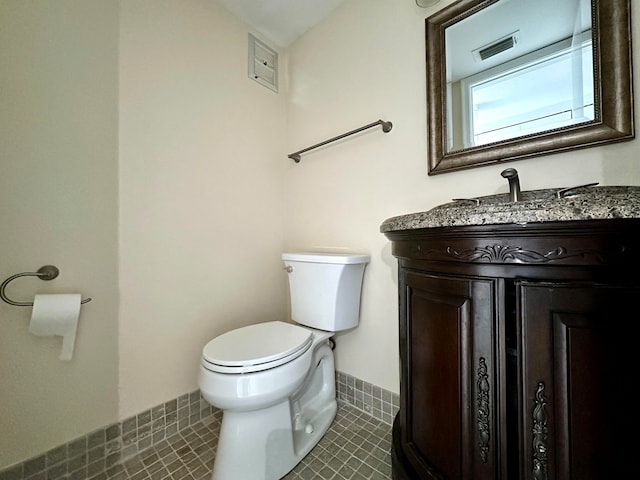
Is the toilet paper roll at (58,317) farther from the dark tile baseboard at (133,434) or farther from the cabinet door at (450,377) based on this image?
the cabinet door at (450,377)

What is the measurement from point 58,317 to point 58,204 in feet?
1.30

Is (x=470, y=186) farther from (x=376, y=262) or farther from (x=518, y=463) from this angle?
(x=518, y=463)

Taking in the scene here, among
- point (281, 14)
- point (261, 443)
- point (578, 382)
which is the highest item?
point (281, 14)

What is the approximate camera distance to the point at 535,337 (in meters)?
0.49

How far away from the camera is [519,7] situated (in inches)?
36.4

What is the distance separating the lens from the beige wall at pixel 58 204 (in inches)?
33.5

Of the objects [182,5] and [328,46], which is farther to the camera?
[328,46]

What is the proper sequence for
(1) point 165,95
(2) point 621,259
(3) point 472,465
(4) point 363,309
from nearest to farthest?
(2) point 621,259, (3) point 472,465, (1) point 165,95, (4) point 363,309

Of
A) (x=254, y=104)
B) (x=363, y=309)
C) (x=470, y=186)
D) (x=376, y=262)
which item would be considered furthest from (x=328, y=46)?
(x=363, y=309)

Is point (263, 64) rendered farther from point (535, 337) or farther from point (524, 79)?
point (535, 337)

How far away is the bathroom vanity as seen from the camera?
0.44m

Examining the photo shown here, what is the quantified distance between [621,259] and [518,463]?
0.43 m

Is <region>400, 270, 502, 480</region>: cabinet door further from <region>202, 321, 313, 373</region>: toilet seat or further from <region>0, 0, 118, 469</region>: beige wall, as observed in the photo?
<region>0, 0, 118, 469</region>: beige wall

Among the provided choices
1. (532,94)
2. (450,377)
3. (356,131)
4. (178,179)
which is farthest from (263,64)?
(450,377)
